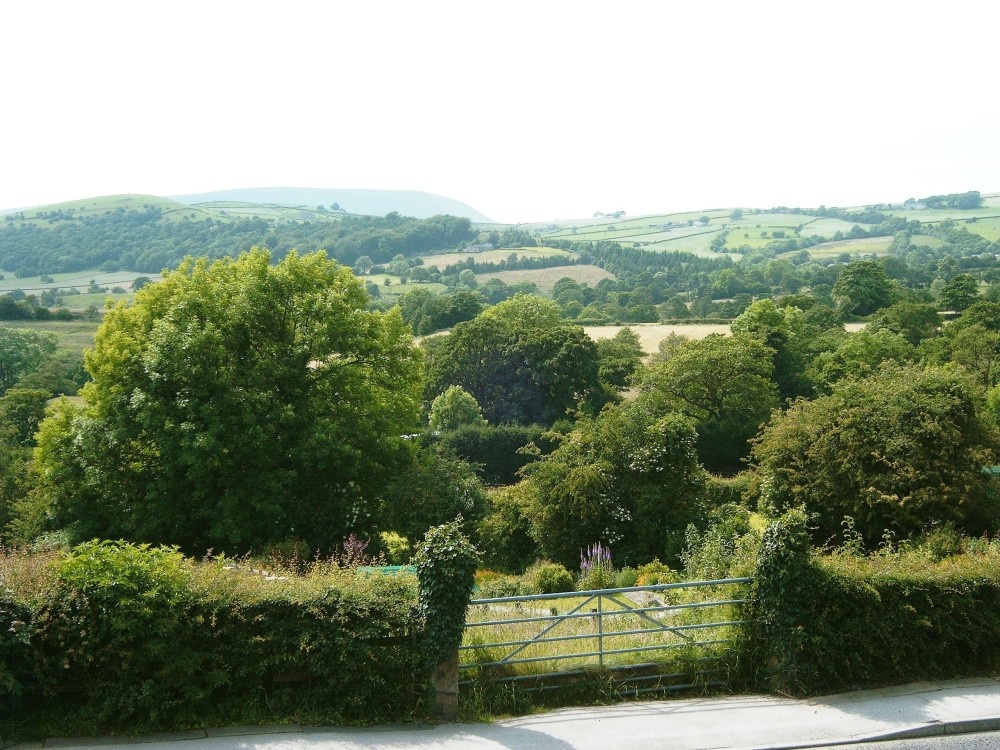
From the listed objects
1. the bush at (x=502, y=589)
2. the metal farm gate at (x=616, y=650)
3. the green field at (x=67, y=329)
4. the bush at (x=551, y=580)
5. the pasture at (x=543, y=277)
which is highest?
the metal farm gate at (x=616, y=650)

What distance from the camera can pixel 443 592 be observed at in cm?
1011

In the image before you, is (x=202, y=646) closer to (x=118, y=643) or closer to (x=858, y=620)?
(x=118, y=643)

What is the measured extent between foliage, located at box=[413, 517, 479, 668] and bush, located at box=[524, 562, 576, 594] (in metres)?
9.93

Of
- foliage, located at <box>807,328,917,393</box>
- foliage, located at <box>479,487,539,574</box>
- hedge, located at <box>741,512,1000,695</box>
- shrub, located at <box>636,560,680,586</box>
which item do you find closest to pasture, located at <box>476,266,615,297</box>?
foliage, located at <box>807,328,917,393</box>

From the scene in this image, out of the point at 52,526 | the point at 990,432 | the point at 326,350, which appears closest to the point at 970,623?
the point at 990,432

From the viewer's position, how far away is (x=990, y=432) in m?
24.7

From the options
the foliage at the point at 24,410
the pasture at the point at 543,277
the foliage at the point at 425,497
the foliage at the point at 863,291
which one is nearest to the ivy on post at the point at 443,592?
the foliage at the point at 425,497

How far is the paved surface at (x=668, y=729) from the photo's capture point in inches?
376

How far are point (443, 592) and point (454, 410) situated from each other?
45664mm

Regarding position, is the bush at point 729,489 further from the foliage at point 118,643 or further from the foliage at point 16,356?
the foliage at point 16,356

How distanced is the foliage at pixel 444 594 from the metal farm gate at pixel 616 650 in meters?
0.37

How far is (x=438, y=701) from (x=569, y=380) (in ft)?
161

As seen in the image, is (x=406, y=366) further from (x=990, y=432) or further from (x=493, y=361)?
(x=493, y=361)

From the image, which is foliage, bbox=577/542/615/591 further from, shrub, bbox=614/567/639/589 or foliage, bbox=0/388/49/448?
foliage, bbox=0/388/49/448
